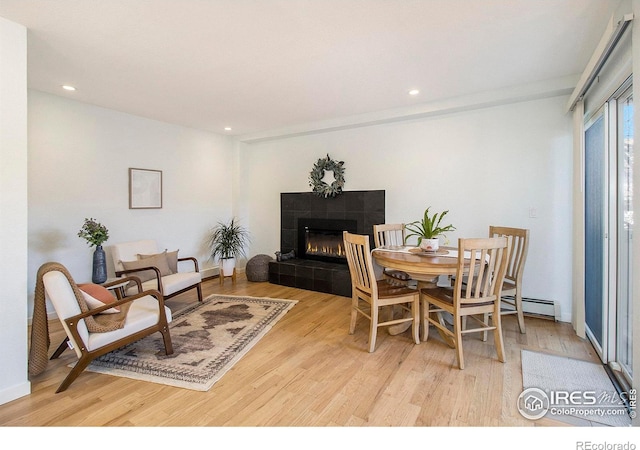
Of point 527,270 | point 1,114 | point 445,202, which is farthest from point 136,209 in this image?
point 527,270

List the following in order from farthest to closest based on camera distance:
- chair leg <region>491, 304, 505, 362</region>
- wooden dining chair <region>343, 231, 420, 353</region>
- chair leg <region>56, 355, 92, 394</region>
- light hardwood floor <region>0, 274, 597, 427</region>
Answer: wooden dining chair <region>343, 231, 420, 353</region> → chair leg <region>491, 304, 505, 362</region> → chair leg <region>56, 355, 92, 394</region> → light hardwood floor <region>0, 274, 597, 427</region>

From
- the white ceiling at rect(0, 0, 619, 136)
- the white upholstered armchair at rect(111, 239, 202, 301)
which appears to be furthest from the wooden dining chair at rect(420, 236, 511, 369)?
the white upholstered armchair at rect(111, 239, 202, 301)

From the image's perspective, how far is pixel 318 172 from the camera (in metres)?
4.74

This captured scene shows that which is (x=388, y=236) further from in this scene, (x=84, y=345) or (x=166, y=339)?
(x=84, y=345)

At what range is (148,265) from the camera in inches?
140

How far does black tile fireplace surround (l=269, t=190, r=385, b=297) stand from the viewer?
430 centimetres

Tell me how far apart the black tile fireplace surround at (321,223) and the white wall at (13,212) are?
120 inches

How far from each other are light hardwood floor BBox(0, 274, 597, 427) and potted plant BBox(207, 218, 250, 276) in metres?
2.34

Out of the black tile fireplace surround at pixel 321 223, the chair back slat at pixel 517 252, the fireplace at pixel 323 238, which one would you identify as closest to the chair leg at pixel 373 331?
the chair back slat at pixel 517 252

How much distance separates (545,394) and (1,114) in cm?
398

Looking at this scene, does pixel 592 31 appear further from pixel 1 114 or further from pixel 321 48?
pixel 1 114

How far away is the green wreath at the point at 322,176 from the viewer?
15.1ft

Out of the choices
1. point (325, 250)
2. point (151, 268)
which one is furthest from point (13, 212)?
point (325, 250)

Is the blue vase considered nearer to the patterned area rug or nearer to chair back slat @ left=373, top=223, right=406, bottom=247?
the patterned area rug
